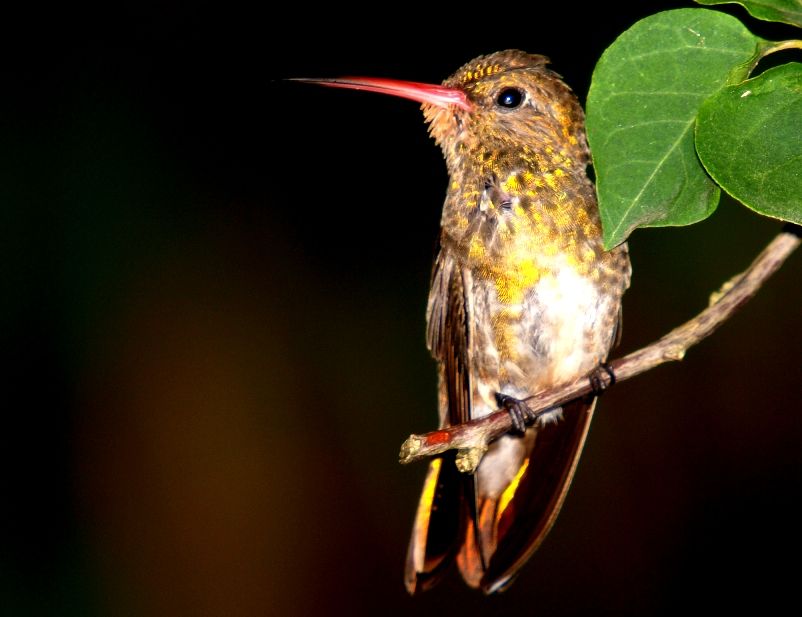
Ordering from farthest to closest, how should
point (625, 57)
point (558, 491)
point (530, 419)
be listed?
point (558, 491) → point (530, 419) → point (625, 57)

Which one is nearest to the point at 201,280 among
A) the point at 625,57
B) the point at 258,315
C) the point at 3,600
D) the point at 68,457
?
the point at 258,315

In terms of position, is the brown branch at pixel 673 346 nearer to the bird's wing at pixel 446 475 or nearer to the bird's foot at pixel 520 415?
the bird's foot at pixel 520 415

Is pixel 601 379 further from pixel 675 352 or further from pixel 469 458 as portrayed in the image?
pixel 469 458

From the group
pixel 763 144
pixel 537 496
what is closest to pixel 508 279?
pixel 537 496

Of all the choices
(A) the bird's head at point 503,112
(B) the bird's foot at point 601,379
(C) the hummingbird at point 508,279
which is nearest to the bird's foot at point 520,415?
(C) the hummingbird at point 508,279

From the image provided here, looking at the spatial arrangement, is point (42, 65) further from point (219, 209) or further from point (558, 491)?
point (558, 491)

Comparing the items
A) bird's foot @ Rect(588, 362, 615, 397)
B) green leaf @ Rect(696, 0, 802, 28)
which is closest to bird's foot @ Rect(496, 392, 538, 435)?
bird's foot @ Rect(588, 362, 615, 397)

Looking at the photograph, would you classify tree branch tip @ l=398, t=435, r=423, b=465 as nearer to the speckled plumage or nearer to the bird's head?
the speckled plumage
